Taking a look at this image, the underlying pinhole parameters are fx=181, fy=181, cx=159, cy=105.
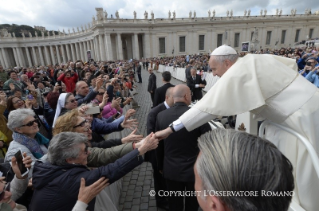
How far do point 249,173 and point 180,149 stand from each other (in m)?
1.63

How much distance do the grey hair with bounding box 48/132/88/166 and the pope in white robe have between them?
3.83 ft

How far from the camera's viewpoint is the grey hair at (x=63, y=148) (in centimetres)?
159

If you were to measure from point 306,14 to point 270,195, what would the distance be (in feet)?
235

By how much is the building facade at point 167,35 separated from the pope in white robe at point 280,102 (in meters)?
42.8

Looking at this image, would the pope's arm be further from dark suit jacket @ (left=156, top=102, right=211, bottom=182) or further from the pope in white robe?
dark suit jacket @ (left=156, top=102, right=211, bottom=182)

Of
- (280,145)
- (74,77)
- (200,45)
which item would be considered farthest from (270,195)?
(200,45)

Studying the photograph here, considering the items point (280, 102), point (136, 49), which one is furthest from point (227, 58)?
point (136, 49)

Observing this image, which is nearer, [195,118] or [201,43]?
[195,118]

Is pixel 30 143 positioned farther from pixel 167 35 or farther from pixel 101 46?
pixel 167 35

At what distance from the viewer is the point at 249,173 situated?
0.73 metres

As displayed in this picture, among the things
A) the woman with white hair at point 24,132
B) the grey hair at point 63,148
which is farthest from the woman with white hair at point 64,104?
the grey hair at point 63,148

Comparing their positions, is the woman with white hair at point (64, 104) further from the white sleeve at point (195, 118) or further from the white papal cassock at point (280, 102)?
the white papal cassock at point (280, 102)

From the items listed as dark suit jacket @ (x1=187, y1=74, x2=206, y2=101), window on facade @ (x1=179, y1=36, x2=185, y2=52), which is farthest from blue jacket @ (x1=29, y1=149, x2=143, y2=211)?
window on facade @ (x1=179, y1=36, x2=185, y2=52)

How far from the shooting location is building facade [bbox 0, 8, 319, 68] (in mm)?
41812
